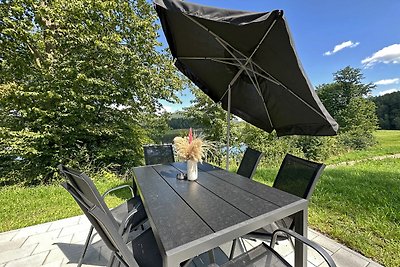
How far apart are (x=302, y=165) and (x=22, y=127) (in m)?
6.53

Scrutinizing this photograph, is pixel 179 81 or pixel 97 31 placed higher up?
pixel 97 31

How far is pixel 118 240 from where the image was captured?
939mm

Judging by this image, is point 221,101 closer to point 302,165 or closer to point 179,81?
point 302,165

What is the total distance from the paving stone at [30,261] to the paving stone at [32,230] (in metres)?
0.52

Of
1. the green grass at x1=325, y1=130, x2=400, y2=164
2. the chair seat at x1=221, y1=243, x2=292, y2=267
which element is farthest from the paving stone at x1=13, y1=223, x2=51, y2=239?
the green grass at x1=325, y1=130, x2=400, y2=164

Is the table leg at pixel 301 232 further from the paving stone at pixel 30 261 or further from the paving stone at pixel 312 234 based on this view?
the paving stone at pixel 30 261

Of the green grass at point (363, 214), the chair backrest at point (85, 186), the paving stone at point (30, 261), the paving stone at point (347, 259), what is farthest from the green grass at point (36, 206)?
the green grass at point (363, 214)

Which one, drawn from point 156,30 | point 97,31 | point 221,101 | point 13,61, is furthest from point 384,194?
point 13,61

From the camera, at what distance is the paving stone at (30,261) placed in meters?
1.80

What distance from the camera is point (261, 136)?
8047mm

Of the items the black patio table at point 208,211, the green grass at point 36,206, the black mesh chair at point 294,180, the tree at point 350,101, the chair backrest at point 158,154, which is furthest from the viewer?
the tree at point 350,101

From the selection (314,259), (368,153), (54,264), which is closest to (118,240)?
(54,264)

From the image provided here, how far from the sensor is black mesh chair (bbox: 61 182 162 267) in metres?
0.93

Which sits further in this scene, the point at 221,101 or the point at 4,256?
the point at 221,101
